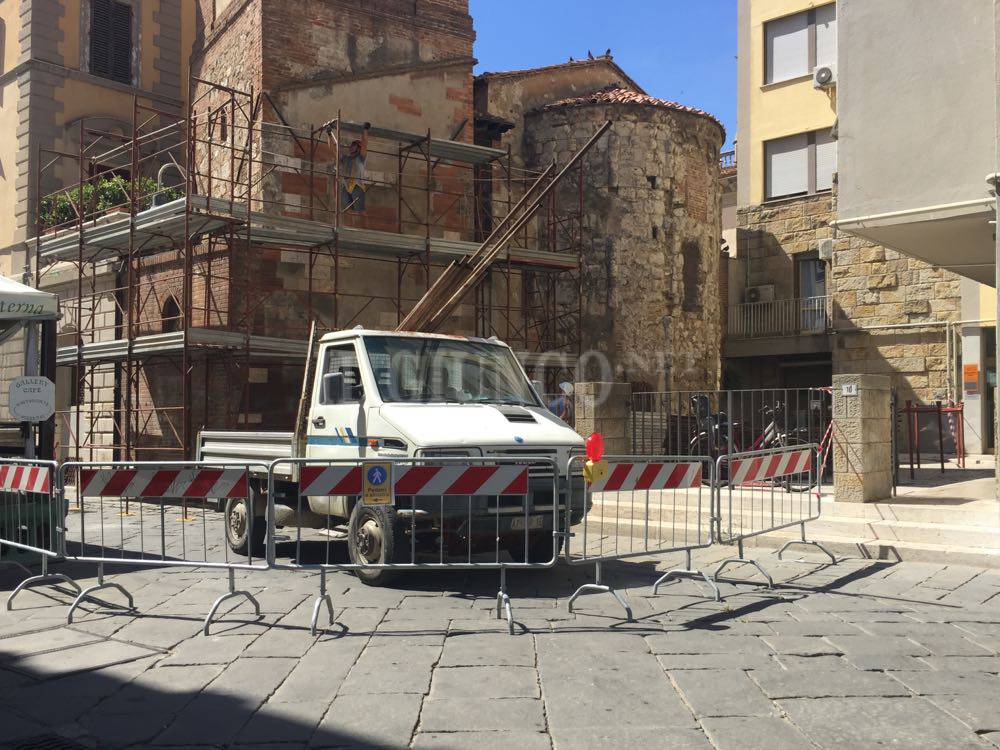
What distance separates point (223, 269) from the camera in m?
17.6

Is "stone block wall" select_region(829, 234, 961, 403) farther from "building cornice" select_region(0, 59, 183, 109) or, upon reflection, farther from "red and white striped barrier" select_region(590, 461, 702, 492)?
"building cornice" select_region(0, 59, 183, 109)

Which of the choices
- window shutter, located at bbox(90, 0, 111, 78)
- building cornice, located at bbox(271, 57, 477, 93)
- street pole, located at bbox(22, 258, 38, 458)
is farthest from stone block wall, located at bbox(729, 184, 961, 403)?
window shutter, located at bbox(90, 0, 111, 78)

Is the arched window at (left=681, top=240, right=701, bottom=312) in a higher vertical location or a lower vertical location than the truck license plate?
higher

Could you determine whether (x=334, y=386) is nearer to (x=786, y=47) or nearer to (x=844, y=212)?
(x=844, y=212)

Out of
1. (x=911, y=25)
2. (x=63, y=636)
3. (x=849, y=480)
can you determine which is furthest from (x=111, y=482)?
(x=911, y=25)

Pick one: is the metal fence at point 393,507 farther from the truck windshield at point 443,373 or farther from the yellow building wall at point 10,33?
the yellow building wall at point 10,33

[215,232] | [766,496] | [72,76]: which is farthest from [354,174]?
[766,496]

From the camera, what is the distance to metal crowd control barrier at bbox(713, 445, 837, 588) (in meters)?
8.52

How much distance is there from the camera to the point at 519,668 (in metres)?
5.25

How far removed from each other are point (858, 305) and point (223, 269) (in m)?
14.1

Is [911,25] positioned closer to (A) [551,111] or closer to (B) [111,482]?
(B) [111,482]

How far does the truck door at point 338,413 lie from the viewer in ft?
27.6

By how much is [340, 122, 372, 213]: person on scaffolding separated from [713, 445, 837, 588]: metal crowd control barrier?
10.5 metres

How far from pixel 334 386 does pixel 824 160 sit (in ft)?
61.3
